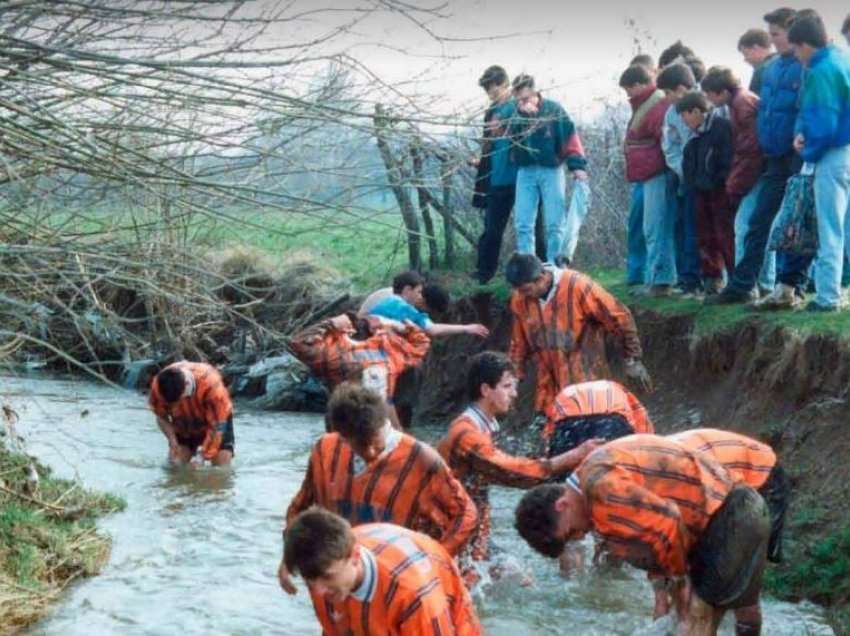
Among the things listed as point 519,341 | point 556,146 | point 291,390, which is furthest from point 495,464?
point 291,390

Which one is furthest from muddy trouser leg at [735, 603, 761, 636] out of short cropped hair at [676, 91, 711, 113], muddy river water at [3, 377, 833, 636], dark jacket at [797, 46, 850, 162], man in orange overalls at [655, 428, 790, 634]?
short cropped hair at [676, 91, 711, 113]

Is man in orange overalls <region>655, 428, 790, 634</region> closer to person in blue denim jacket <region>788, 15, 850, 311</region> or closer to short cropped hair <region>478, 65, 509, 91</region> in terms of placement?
person in blue denim jacket <region>788, 15, 850, 311</region>

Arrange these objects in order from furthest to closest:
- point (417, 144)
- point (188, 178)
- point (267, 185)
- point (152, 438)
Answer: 1. point (152, 438)
2. point (267, 185)
3. point (417, 144)
4. point (188, 178)

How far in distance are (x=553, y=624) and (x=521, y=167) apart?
551 centimetres

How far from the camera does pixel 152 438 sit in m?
15.1

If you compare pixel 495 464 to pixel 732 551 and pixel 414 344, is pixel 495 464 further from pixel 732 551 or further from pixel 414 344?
pixel 414 344

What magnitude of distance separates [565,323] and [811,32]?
242 centimetres

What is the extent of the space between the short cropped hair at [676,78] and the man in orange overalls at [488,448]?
14.2 feet

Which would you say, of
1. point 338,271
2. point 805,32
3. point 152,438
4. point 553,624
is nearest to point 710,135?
point 805,32

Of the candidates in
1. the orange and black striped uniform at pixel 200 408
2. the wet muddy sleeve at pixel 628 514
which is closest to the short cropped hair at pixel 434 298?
the orange and black striped uniform at pixel 200 408

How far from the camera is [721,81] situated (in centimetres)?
1076

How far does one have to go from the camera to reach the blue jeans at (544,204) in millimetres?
12656

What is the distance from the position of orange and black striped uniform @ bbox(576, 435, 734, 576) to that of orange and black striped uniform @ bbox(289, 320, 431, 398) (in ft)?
14.3

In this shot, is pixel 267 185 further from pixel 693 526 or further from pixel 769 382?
pixel 769 382
